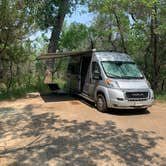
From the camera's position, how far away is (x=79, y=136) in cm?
791

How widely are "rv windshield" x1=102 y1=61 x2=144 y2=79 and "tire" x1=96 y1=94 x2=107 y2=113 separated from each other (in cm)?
88

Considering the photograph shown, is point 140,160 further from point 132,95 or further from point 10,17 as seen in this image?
point 10,17

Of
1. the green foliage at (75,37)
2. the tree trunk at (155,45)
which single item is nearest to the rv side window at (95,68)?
the tree trunk at (155,45)

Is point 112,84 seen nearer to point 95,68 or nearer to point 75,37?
point 95,68

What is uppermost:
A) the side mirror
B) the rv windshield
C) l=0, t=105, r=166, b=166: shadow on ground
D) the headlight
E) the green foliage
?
the green foliage

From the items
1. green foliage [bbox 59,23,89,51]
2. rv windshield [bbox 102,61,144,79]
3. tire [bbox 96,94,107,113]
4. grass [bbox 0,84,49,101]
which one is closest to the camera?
tire [bbox 96,94,107,113]

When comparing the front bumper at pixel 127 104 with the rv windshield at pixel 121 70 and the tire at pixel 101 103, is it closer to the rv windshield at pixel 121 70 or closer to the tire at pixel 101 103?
the tire at pixel 101 103

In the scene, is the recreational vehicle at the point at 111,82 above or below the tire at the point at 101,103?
above

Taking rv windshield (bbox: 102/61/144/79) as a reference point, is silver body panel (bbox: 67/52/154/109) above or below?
below

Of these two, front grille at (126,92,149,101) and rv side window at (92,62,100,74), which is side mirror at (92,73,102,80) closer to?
rv side window at (92,62,100,74)

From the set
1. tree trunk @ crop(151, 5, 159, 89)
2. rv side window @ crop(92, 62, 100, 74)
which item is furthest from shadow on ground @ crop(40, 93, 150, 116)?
tree trunk @ crop(151, 5, 159, 89)

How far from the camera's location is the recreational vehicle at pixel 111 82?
34.5 ft

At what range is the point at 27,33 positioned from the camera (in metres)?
16.2

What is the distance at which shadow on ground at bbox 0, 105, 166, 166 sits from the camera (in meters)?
6.28
